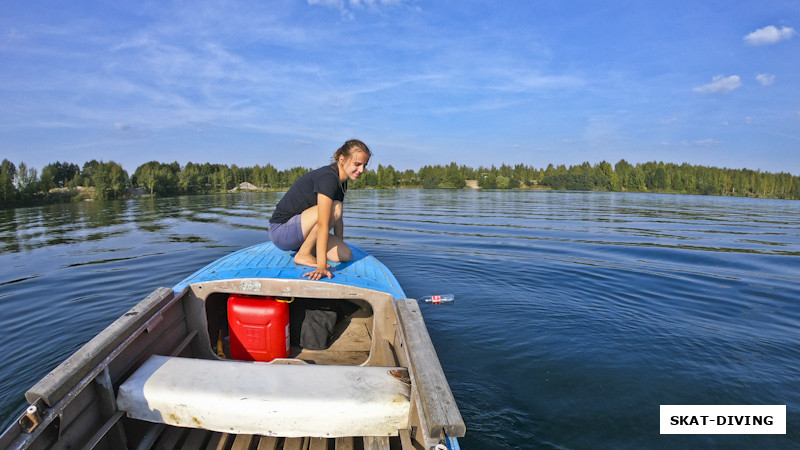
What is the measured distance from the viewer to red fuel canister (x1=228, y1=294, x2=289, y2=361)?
4.05 m

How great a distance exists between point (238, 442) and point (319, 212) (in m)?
2.23

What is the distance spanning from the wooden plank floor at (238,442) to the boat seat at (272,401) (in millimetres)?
347

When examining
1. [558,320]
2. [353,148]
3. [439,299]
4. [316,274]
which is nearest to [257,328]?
[316,274]

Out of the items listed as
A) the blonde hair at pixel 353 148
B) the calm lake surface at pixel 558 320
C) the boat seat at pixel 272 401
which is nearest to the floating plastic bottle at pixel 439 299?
the calm lake surface at pixel 558 320

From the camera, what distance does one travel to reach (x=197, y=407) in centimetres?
259

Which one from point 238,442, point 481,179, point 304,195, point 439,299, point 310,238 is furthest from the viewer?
point 481,179

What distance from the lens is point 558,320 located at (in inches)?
251

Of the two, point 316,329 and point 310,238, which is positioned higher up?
point 310,238

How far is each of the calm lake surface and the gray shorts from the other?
2.38 m

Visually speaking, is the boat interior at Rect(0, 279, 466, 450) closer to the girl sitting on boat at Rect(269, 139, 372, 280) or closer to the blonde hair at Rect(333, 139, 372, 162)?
the girl sitting on boat at Rect(269, 139, 372, 280)

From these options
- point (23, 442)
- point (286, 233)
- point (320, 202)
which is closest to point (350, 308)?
point (286, 233)

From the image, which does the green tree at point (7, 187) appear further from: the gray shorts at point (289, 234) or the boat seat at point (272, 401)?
the boat seat at point (272, 401)

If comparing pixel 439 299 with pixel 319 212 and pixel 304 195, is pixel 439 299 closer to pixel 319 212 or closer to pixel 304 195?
pixel 304 195

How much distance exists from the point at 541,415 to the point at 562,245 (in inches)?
389
